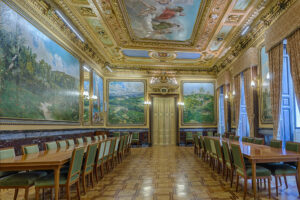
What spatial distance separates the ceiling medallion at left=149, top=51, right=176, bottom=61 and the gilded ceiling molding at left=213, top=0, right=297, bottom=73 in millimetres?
2752

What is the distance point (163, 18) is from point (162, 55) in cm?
390

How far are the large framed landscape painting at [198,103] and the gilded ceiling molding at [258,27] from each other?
106 inches

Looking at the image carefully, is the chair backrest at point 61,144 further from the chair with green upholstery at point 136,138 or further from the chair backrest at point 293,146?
the chair with green upholstery at point 136,138

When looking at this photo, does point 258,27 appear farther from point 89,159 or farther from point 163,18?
point 89,159

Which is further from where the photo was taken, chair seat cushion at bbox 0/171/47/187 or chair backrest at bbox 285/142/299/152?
→ chair backrest at bbox 285/142/299/152

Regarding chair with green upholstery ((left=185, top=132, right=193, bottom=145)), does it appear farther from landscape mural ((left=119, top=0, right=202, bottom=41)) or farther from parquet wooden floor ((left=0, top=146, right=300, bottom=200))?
parquet wooden floor ((left=0, top=146, right=300, bottom=200))

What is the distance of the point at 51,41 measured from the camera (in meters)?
6.18

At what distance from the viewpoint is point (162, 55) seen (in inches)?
439

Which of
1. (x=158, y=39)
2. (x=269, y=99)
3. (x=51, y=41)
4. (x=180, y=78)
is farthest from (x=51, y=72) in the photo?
(x=180, y=78)

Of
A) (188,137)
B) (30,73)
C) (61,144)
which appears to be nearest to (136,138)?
(188,137)

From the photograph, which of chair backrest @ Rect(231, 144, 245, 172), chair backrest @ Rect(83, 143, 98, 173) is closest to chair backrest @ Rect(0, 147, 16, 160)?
chair backrest @ Rect(83, 143, 98, 173)

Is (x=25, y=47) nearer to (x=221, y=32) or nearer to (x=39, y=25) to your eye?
(x=39, y=25)

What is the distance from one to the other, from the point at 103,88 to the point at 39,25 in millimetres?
6840

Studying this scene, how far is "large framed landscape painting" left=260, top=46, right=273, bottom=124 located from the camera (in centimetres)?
689
